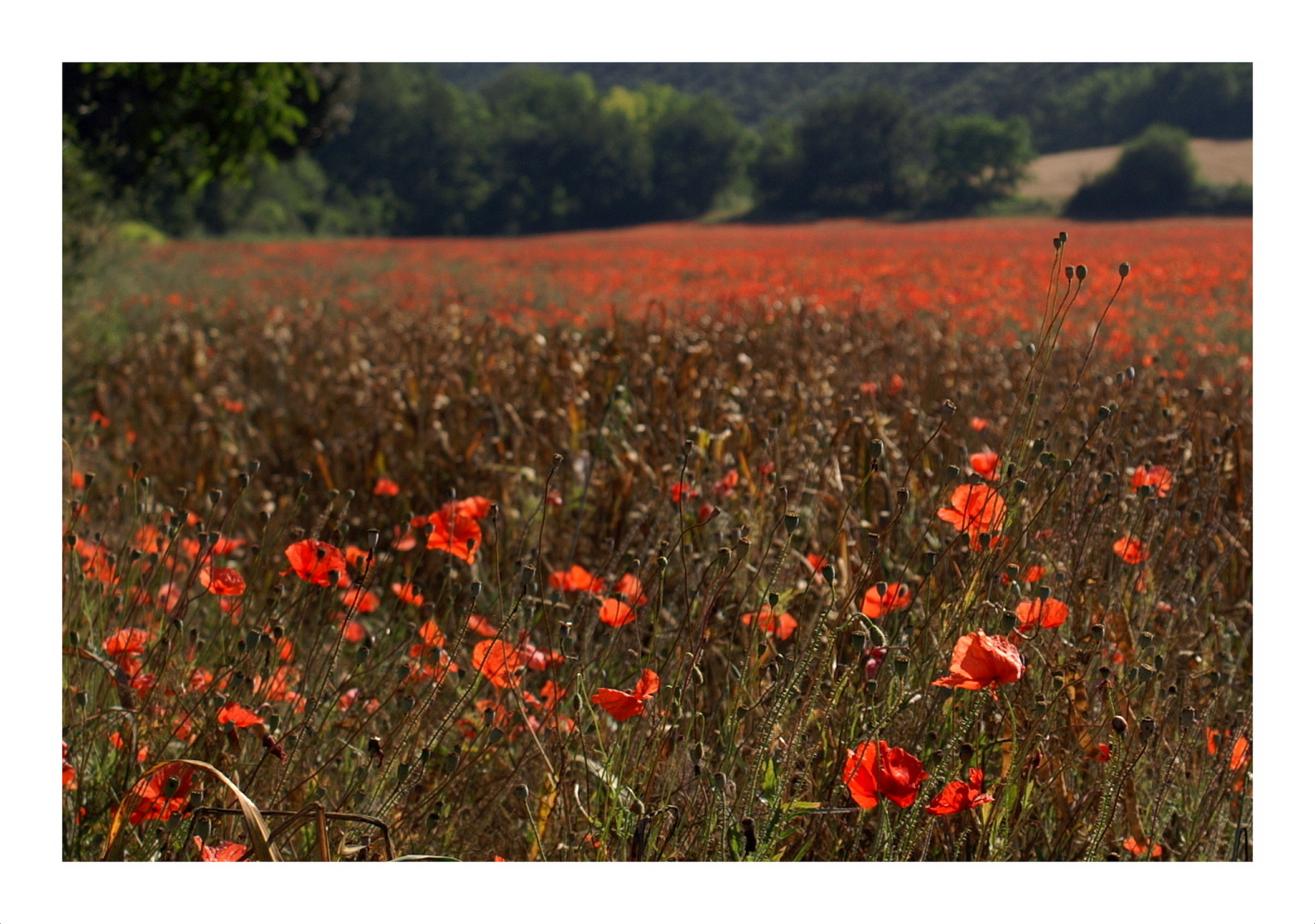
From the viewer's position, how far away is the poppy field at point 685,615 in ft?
4.62

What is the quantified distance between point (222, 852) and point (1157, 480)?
1576 millimetres

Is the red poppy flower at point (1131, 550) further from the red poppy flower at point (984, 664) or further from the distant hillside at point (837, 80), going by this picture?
the distant hillside at point (837, 80)

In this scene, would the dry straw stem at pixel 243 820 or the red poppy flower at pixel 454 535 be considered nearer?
the dry straw stem at pixel 243 820

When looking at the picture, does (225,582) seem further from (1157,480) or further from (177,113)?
(177,113)

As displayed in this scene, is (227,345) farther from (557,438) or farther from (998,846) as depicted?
(998,846)

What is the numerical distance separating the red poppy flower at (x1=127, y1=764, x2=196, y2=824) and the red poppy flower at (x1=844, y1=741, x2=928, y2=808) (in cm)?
81

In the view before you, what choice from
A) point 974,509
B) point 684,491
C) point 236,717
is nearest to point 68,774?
point 236,717

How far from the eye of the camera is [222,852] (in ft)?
4.38

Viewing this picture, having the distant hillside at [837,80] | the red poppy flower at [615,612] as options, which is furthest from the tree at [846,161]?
the red poppy flower at [615,612]

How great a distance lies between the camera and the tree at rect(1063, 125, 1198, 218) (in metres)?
8.76

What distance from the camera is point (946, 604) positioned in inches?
61.0

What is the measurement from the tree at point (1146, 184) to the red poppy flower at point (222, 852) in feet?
24.1

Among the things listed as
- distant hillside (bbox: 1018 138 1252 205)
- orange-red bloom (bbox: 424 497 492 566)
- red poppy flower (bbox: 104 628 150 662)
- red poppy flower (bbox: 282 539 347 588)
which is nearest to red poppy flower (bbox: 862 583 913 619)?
orange-red bloom (bbox: 424 497 492 566)

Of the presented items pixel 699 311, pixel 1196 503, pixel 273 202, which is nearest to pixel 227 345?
pixel 699 311
